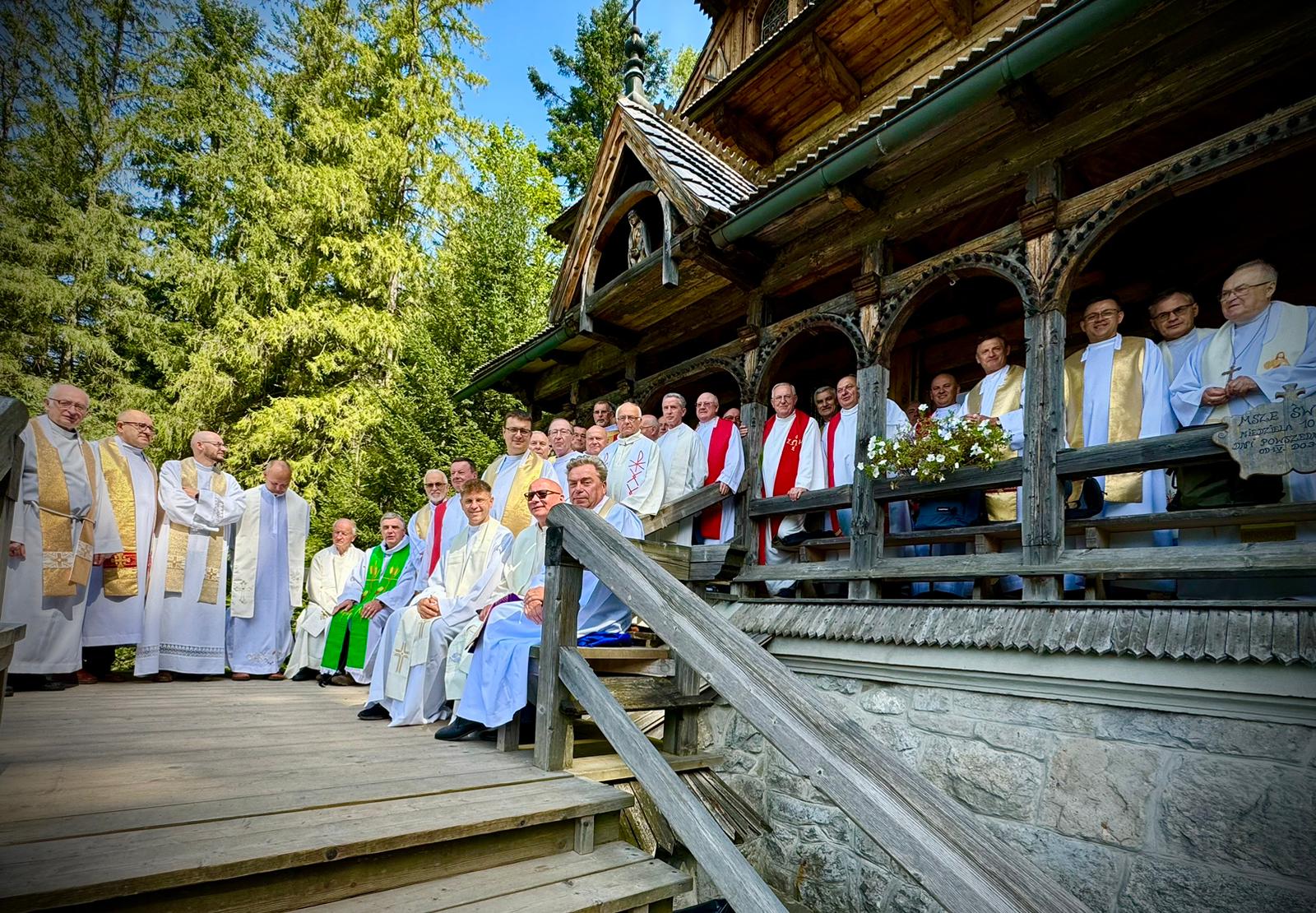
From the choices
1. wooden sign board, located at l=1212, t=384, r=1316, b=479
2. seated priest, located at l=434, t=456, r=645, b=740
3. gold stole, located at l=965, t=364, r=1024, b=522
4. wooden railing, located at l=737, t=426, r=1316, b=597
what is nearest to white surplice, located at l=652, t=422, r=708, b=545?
wooden railing, located at l=737, t=426, r=1316, b=597

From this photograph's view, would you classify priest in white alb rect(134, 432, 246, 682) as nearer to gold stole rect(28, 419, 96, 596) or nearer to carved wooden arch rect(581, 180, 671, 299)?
gold stole rect(28, 419, 96, 596)

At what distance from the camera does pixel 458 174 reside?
61.6ft

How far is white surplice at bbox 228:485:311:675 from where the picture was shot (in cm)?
723

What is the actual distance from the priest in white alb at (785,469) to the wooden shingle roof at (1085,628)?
3.22ft

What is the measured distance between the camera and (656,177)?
714 cm

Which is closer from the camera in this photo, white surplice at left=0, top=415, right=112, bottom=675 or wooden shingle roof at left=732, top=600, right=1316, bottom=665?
wooden shingle roof at left=732, top=600, right=1316, bottom=665

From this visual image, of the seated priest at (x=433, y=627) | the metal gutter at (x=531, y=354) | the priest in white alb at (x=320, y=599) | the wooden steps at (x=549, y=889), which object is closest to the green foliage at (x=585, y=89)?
the metal gutter at (x=531, y=354)

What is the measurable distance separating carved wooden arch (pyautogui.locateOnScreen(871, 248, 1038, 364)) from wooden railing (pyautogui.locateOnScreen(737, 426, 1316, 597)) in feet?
3.66

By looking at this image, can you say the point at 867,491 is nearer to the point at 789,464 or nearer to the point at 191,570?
the point at 789,464

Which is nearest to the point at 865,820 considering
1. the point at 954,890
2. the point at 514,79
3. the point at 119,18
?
the point at 954,890

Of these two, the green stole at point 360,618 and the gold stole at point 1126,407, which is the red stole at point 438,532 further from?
the gold stole at point 1126,407

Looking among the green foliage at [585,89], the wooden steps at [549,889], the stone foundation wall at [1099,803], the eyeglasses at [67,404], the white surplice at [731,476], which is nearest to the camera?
the wooden steps at [549,889]

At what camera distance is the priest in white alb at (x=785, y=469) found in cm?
610

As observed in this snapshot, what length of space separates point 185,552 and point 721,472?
525cm
